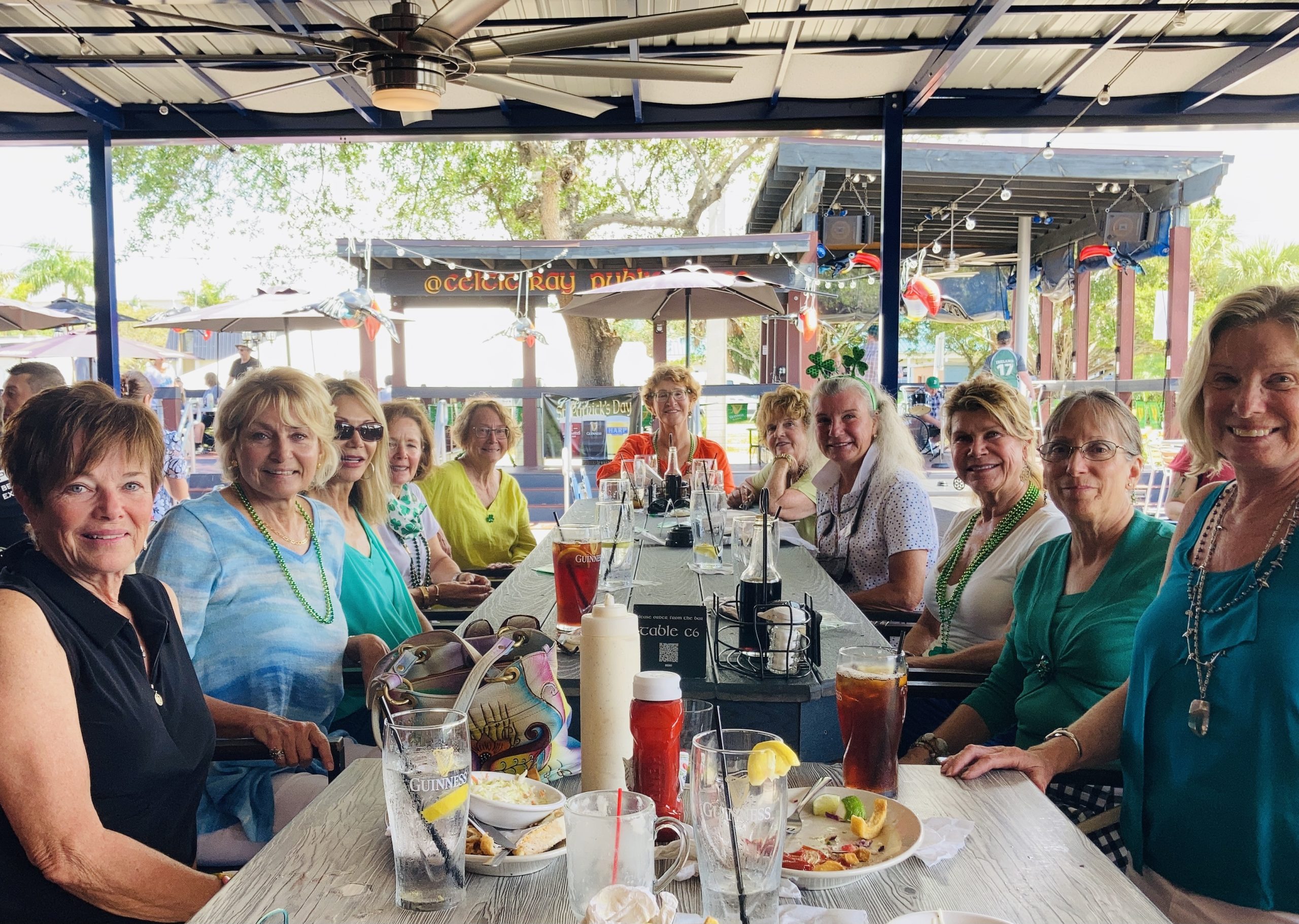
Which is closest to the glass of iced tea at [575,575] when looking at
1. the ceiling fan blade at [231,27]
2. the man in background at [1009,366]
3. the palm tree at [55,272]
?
the ceiling fan blade at [231,27]

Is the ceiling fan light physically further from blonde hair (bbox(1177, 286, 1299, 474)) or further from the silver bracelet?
the silver bracelet

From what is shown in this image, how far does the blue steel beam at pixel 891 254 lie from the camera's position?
5.46 m

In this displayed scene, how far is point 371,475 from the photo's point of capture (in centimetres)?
321

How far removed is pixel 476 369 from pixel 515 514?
52.6 ft

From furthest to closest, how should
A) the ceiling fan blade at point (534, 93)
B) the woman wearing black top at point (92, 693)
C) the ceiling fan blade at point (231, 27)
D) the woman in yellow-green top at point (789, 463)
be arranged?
the woman in yellow-green top at point (789, 463) → the ceiling fan blade at point (534, 93) → the ceiling fan blade at point (231, 27) → the woman wearing black top at point (92, 693)

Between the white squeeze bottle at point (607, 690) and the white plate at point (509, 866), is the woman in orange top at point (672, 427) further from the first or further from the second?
the white plate at point (509, 866)

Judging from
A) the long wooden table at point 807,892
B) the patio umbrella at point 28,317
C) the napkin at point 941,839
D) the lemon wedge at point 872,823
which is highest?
the patio umbrella at point 28,317

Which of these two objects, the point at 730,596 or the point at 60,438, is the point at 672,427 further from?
the point at 60,438

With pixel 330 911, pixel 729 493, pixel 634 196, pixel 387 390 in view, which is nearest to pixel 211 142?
pixel 729 493

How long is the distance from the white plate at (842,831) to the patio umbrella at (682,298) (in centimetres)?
634

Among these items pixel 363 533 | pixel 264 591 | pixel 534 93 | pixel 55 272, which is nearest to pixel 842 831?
pixel 264 591

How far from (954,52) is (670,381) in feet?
7.54

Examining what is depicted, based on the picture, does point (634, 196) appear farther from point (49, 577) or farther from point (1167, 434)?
point (49, 577)

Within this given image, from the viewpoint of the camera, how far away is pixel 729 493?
5.68 m
